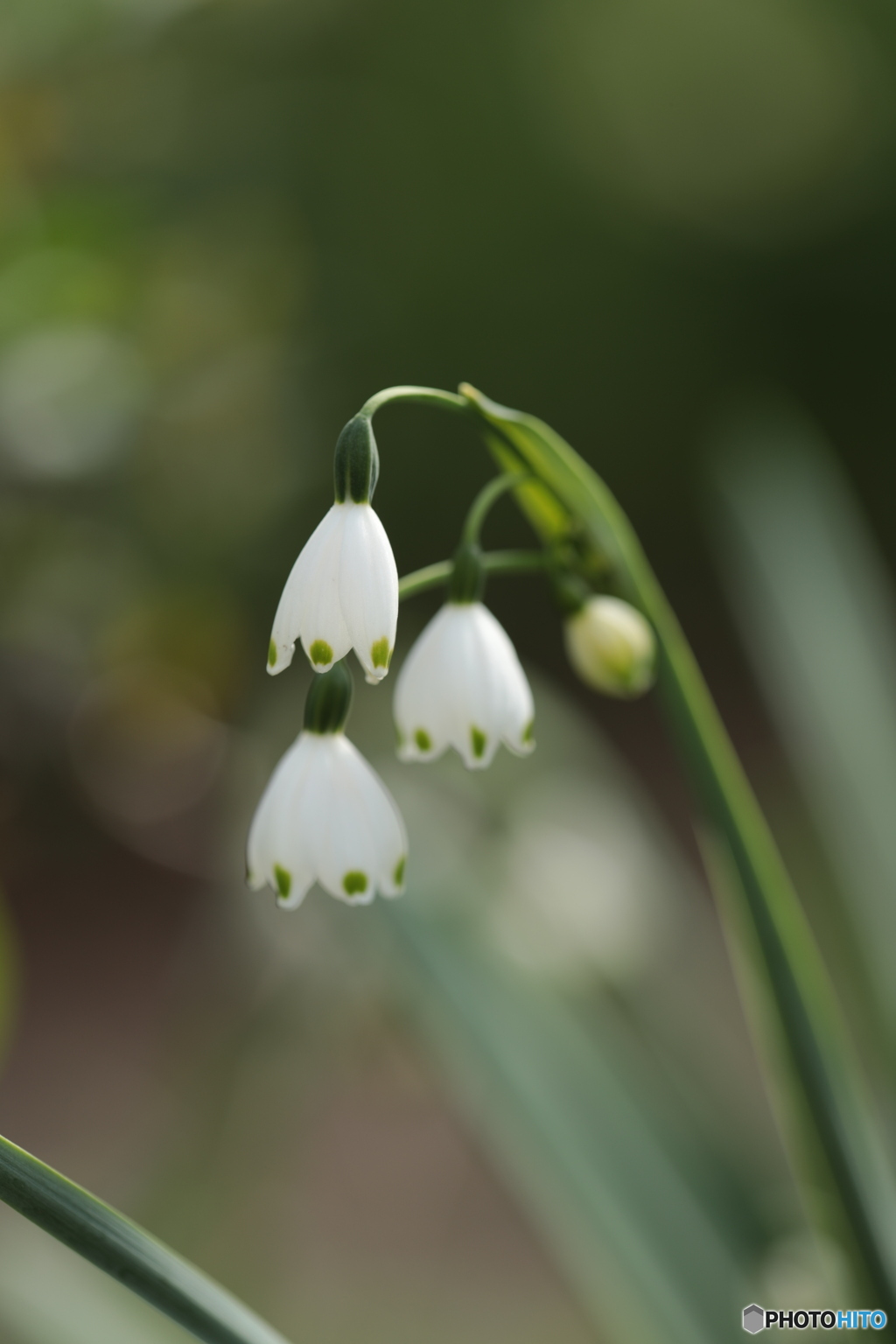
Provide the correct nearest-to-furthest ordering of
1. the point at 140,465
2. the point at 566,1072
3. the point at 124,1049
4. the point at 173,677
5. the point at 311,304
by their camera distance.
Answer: the point at 566,1072
the point at 140,465
the point at 173,677
the point at 124,1049
the point at 311,304

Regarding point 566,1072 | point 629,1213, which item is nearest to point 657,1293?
point 629,1213

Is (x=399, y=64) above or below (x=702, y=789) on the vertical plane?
above

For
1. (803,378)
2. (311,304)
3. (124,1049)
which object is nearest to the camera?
(124,1049)

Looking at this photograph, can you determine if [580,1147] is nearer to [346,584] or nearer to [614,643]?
[614,643]

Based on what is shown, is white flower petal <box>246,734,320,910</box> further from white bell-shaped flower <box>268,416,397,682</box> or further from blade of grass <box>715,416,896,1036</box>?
blade of grass <box>715,416,896,1036</box>

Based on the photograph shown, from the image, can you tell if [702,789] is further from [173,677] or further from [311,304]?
[311,304]
